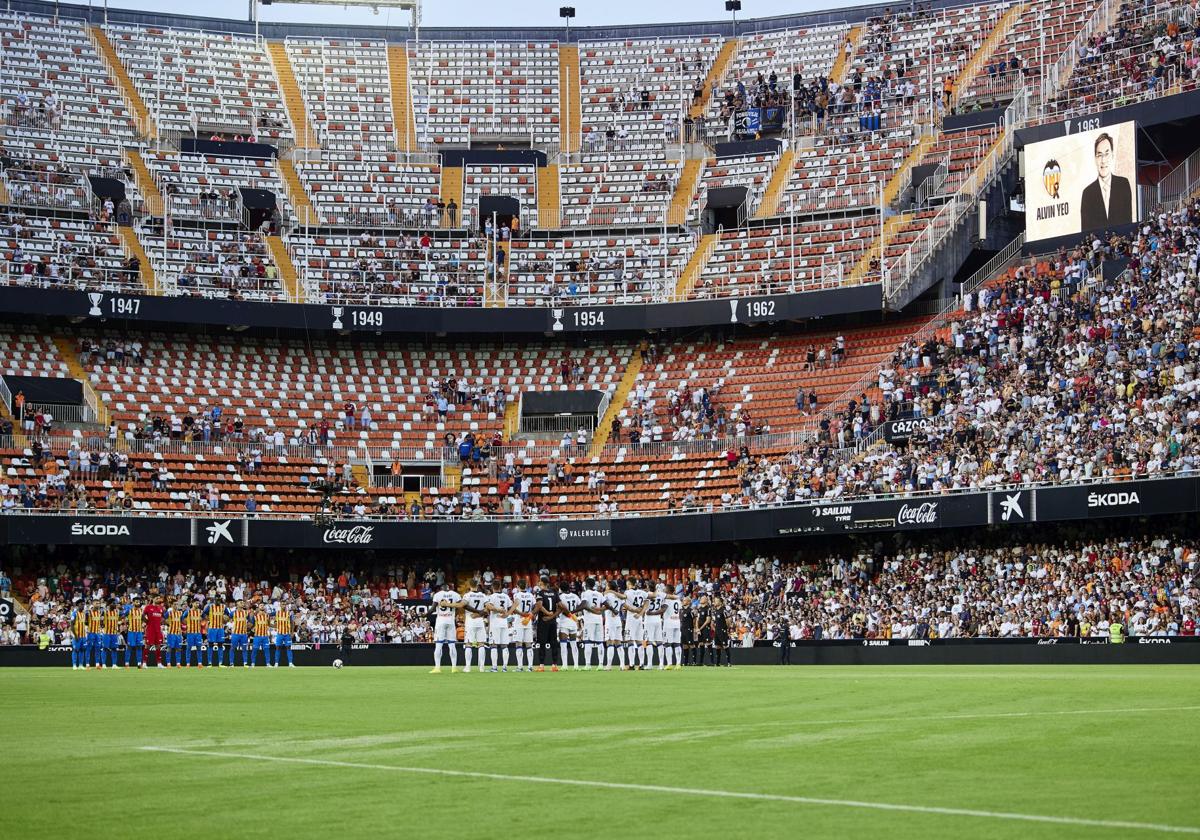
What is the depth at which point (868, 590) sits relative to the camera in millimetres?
51375

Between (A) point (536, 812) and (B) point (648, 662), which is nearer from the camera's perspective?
(A) point (536, 812)

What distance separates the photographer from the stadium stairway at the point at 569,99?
74.4 m

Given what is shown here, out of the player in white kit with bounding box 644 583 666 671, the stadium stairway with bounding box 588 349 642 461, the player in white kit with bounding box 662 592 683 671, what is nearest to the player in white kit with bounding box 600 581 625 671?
the player in white kit with bounding box 644 583 666 671

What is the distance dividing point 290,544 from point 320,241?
16.5 metres

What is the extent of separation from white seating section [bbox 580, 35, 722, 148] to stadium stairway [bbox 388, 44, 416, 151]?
26.6ft

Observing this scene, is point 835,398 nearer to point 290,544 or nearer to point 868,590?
point 868,590

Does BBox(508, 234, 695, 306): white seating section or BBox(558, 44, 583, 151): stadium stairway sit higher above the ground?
BBox(558, 44, 583, 151): stadium stairway

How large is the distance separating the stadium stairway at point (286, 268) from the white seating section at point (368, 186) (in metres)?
2.58

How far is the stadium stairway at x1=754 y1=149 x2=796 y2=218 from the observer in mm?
67562

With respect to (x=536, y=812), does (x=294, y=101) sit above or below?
above

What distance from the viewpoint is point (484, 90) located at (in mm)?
76562

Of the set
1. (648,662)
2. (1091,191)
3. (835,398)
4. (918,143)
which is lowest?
(648,662)

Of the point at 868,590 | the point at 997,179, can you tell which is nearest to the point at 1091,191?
the point at 997,179

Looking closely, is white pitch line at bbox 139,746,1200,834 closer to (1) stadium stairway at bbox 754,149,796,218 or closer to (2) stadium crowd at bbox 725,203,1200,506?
(2) stadium crowd at bbox 725,203,1200,506
